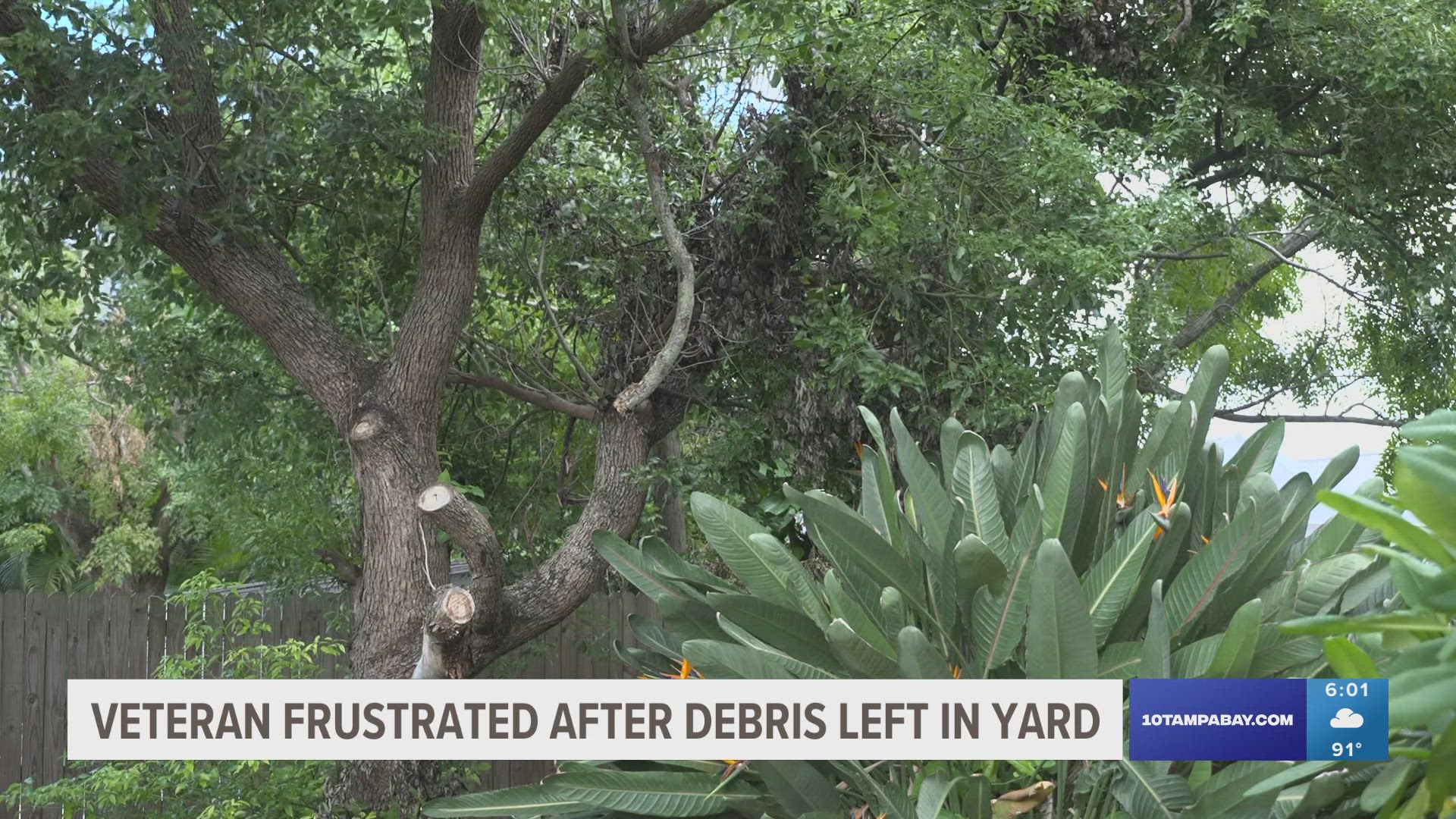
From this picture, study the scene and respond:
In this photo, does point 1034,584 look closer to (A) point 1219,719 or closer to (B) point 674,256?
(A) point 1219,719

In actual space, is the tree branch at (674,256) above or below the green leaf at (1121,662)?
above

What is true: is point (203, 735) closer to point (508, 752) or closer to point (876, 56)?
point (508, 752)

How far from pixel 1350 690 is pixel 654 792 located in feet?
5.85

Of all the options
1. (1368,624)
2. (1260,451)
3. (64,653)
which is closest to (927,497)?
(1260,451)

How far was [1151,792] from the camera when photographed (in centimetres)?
223

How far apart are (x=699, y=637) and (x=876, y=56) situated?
3.07m

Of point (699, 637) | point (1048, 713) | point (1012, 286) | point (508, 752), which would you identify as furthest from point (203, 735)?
point (1012, 286)

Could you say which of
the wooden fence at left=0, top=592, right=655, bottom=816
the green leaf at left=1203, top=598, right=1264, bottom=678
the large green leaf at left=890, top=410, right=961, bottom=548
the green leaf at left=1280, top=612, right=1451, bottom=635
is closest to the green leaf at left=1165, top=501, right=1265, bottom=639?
the green leaf at left=1203, top=598, right=1264, bottom=678

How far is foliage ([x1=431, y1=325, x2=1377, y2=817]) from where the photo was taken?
2.35m

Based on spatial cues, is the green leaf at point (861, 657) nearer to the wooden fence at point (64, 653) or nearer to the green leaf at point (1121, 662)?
the green leaf at point (1121, 662)

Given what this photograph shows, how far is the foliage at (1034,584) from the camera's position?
7.72 ft

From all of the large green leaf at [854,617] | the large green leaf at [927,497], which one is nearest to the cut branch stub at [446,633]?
the large green leaf at [927,497]

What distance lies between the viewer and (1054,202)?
213 inches

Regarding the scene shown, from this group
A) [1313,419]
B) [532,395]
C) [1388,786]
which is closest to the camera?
[1388,786]
